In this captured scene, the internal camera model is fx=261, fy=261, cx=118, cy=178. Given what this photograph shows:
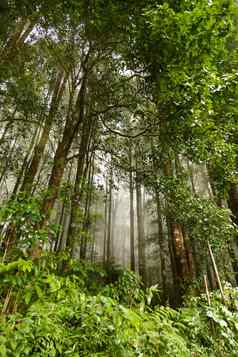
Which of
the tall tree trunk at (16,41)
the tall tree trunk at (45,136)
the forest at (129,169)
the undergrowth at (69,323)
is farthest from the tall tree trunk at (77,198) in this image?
the tall tree trunk at (16,41)

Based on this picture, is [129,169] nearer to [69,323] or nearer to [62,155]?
[62,155]

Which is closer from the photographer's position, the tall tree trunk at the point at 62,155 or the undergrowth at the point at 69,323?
the undergrowth at the point at 69,323

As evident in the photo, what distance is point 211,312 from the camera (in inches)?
88.1

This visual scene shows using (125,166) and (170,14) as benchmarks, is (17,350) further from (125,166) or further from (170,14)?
(125,166)

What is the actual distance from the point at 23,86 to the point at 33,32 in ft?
4.66

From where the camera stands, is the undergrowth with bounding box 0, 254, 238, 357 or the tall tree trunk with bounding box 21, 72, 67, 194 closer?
the undergrowth with bounding box 0, 254, 238, 357

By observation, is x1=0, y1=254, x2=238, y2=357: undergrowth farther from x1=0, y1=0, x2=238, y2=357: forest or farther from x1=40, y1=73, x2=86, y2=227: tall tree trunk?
x1=40, y1=73, x2=86, y2=227: tall tree trunk

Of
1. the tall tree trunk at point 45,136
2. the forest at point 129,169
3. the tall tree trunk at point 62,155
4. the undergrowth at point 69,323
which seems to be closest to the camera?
the undergrowth at point 69,323

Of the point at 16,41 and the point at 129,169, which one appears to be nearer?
the point at 129,169

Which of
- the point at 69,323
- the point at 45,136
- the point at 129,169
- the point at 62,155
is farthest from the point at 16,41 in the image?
the point at 69,323

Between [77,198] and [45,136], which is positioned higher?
[45,136]

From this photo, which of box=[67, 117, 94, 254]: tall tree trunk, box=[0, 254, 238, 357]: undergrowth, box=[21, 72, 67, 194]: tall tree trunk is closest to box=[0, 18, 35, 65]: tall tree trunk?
box=[21, 72, 67, 194]: tall tree trunk

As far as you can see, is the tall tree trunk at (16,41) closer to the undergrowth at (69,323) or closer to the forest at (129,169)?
the forest at (129,169)

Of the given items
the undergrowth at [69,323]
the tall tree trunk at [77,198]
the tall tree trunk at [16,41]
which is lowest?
the undergrowth at [69,323]
